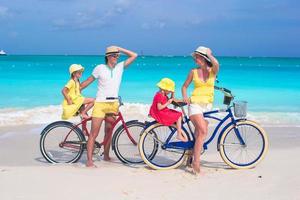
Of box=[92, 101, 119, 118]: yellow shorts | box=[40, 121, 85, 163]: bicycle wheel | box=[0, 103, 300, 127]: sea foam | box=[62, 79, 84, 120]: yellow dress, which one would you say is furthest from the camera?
box=[0, 103, 300, 127]: sea foam

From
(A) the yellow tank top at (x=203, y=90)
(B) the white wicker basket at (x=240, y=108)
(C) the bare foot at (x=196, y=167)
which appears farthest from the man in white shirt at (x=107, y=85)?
(B) the white wicker basket at (x=240, y=108)

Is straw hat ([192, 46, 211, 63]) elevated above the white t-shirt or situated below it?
above

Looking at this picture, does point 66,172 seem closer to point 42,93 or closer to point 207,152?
point 207,152

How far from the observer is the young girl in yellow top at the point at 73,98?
6.99m

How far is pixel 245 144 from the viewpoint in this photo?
22.1ft

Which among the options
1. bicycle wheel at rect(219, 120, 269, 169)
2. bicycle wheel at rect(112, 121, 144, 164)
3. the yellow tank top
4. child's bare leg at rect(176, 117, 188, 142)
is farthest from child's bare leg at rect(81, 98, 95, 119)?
bicycle wheel at rect(219, 120, 269, 169)

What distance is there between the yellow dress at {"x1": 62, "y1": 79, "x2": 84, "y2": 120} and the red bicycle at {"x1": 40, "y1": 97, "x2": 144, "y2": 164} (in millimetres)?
154

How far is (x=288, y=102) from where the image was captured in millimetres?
22828

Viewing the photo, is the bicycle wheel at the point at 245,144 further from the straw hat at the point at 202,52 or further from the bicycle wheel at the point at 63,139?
the bicycle wheel at the point at 63,139

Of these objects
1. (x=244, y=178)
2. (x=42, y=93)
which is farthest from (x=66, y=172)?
(x=42, y=93)

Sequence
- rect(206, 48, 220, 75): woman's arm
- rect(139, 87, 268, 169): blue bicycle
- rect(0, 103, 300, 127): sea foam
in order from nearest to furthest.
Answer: rect(206, 48, 220, 75): woman's arm < rect(139, 87, 268, 169): blue bicycle < rect(0, 103, 300, 127): sea foam

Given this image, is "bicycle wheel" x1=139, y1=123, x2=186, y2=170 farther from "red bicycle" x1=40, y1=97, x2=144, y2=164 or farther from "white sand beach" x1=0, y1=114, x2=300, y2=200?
"red bicycle" x1=40, y1=97, x2=144, y2=164

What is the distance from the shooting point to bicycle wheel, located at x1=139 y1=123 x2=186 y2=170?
6.73 meters

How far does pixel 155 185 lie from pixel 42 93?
2091cm
